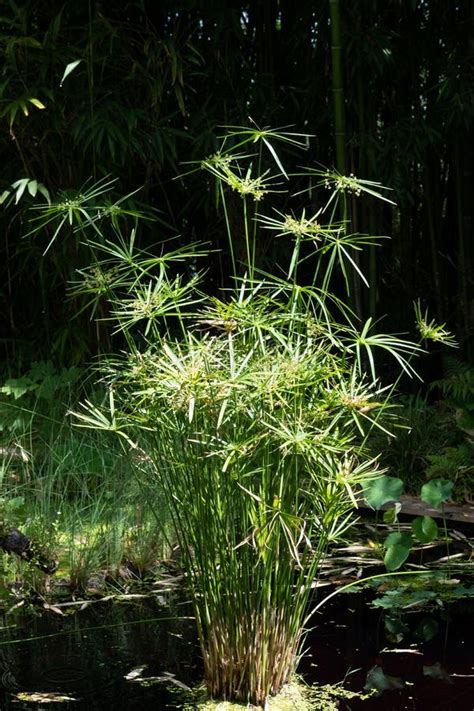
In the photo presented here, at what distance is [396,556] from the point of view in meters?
3.09

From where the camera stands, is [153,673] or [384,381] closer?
[153,673]

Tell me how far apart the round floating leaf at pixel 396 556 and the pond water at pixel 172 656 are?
138mm

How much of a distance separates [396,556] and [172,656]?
74 centimetres

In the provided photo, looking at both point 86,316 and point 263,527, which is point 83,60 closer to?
point 86,316

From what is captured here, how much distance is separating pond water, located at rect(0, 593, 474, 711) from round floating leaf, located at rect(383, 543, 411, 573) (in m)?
0.14

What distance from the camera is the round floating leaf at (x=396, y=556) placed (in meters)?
3.07

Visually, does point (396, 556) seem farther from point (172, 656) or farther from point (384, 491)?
point (172, 656)

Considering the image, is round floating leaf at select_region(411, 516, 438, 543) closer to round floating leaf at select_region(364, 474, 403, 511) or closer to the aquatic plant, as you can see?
round floating leaf at select_region(364, 474, 403, 511)

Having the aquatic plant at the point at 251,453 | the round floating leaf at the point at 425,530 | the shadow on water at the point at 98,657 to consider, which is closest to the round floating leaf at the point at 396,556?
the round floating leaf at the point at 425,530

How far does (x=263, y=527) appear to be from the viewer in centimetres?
220

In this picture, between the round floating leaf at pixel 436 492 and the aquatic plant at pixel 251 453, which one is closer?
the aquatic plant at pixel 251 453

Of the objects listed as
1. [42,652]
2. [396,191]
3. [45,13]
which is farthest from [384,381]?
[42,652]

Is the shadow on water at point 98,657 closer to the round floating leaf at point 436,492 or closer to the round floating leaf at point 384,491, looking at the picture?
the round floating leaf at point 384,491

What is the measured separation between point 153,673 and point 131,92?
9.55ft
